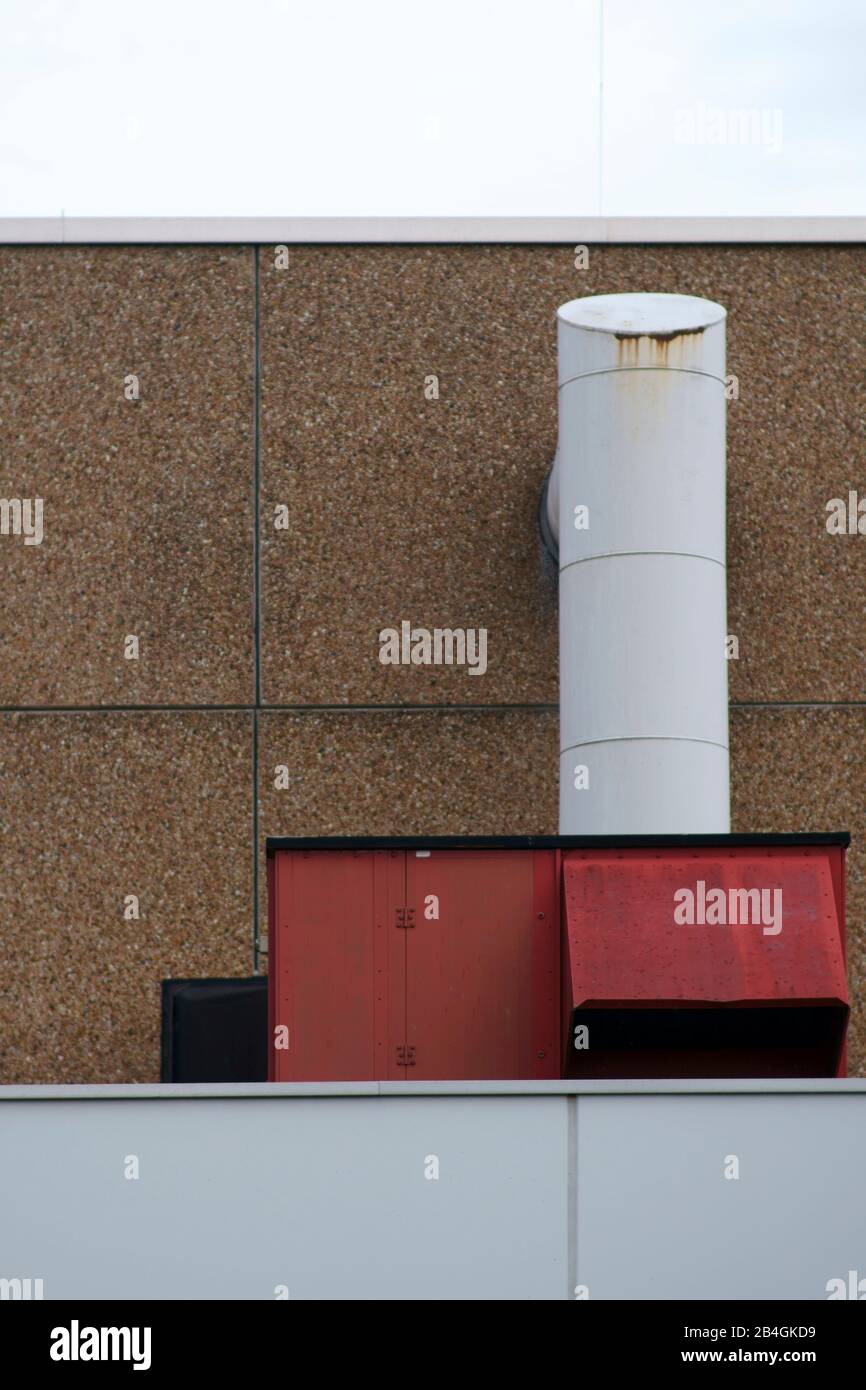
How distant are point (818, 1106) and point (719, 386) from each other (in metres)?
5.47

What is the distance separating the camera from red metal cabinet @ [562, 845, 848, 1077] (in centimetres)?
983

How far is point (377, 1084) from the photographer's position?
8367 mm

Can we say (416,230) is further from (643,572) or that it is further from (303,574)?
(643,572)

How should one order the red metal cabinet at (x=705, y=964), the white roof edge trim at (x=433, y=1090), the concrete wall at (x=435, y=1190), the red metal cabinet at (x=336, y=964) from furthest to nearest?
1. the red metal cabinet at (x=336, y=964)
2. the red metal cabinet at (x=705, y=964)
3. the white roof edge trim at (x=433, y=1090)
4. the concrete wall at (x=435, y=1190)

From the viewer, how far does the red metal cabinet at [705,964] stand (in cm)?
983

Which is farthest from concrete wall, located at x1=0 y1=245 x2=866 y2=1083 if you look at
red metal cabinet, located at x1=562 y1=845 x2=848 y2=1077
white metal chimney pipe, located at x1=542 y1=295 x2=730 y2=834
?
red metal cabinet, located at x1=562 y1=845 x2=848 y2=1077

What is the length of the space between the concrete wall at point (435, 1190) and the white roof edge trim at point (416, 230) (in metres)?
→ 7.66

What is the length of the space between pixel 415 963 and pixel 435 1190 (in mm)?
2110

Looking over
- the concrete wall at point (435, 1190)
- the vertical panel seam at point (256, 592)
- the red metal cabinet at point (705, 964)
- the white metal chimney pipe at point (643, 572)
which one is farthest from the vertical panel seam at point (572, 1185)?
the vertical panel seam at point (256, 592)

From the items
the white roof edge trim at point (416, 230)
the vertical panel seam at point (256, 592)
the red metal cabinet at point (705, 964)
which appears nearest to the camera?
the red metal cabinet at point (705, 964)

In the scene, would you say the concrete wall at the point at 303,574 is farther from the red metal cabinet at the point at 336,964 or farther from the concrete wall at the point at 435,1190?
the concrete wall at the point at 435,1190

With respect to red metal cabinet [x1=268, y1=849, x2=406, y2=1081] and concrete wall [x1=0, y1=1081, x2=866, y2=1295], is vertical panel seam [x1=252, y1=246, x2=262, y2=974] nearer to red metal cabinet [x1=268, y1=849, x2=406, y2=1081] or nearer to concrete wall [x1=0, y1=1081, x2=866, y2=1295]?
red metal cabinet [x1=268, y1=849, x2=406, y2=1081]
